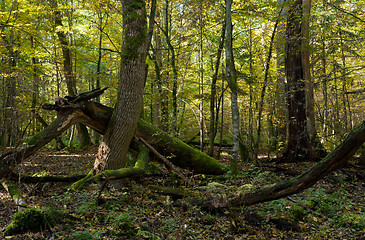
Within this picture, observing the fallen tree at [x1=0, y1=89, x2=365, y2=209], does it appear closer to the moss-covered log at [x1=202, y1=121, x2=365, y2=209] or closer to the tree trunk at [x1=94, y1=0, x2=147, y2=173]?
the moss-covered log at [x1=202, y1=121, x2=365, y2=209]

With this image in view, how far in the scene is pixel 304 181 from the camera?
4289 millimetres

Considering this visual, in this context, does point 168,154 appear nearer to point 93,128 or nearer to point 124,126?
point 124,126

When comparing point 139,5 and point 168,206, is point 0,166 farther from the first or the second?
point 139,5

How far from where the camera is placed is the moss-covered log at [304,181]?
12.4 ft

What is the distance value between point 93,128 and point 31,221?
11.5 ft

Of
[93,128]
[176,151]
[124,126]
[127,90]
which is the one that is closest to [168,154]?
[176,151]

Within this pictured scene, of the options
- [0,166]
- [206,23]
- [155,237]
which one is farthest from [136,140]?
[206,23]

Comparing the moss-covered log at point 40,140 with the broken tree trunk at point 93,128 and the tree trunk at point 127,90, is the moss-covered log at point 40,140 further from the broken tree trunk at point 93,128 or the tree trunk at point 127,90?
the tree trunk at point 127,90

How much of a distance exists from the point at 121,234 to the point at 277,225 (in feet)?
10.0

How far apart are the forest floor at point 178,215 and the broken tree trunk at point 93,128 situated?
47cm

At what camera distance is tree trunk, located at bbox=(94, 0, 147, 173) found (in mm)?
6266

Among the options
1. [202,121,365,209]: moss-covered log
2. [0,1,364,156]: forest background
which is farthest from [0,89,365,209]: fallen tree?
[0,1,364,156]: forest background

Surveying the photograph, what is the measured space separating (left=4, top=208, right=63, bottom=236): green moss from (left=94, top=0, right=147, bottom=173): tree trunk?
2.33 meters

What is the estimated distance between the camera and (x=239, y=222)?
4570 millimetres
